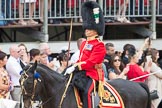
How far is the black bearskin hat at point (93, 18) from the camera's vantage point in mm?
11500

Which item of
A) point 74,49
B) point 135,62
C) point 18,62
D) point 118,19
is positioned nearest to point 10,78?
point 18,62

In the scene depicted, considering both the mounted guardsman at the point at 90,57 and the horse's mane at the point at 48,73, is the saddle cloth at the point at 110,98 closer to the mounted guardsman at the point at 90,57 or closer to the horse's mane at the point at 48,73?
the mounted guardsman at the point at 90,57

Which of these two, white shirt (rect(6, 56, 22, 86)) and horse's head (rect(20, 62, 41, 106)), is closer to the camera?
horse's head (rect(20, 62, 41, 106))

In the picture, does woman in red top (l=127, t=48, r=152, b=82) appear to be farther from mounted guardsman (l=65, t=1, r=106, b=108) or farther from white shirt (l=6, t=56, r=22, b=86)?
mounted guardsman (l=65, t=1, r=106, b=108)

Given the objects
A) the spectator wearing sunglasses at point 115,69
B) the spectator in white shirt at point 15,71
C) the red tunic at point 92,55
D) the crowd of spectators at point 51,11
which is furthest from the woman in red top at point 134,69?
the red tunic at point 92,55

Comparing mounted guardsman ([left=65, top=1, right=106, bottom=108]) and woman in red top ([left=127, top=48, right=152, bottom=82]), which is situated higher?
mounted guardsman ([left=65, top=1, right=106, bottom=108])

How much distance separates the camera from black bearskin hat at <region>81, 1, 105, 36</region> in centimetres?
1150

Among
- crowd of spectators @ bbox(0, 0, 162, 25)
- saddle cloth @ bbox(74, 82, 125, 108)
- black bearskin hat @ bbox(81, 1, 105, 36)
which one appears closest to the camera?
black bearskin hat @ bbox(81, 1, 105, 36)

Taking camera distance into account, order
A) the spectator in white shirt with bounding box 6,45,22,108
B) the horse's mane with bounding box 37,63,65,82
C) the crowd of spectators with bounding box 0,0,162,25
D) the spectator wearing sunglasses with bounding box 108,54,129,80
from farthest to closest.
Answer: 1. the crowd of spectators with bounding box 0,0,162,25
2. the spectator wearing sunglasses with bounding box 108,54,129,80
3. the spectator in white shirt with bounding box 6,45,22,108
4. the horse's mane with bounding box 37,63,65,82

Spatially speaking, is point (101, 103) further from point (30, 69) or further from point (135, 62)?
point (135, 62)

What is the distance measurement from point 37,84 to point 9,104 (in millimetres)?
1419

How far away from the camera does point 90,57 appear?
36.8 feet

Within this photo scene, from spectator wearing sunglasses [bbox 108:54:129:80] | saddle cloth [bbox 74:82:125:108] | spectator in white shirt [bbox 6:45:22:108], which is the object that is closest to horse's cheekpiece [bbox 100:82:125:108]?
saddle cloth [bbox 74:82:125:108]

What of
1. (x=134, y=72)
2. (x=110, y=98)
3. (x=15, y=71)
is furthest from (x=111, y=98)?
(x=134, y=72)
